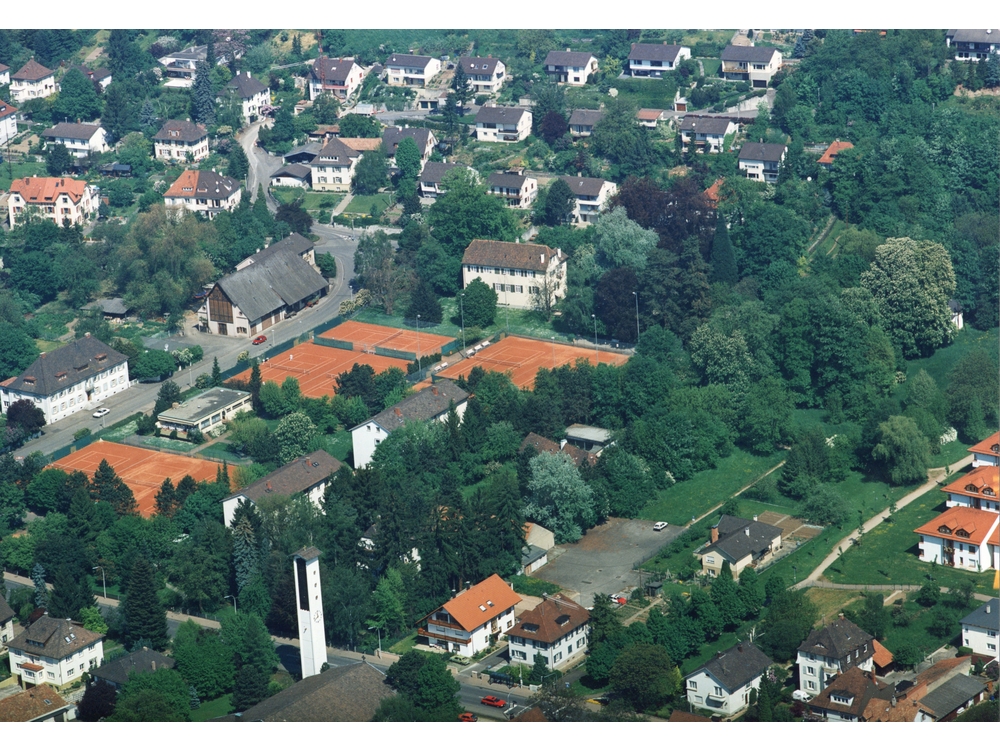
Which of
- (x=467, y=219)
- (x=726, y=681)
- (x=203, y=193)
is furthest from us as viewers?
(x=203, y=193)

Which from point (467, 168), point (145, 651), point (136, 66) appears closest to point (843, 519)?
point (145, 651)

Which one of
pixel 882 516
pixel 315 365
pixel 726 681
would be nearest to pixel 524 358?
pixel 315 365

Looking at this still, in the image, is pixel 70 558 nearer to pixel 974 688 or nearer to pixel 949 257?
pixel 974 688

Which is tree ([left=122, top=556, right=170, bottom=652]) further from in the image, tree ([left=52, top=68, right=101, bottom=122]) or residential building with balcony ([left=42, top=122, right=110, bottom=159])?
tree ([left=52, top=68, right=101, bottom=122])

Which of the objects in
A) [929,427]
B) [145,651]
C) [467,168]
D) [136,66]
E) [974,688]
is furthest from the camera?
[136,66]

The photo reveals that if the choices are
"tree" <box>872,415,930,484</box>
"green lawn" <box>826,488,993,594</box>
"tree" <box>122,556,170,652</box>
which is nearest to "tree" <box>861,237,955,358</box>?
"tree" <box>872,415,930,484</box>

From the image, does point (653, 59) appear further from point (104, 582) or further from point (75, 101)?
point (104, 582)
